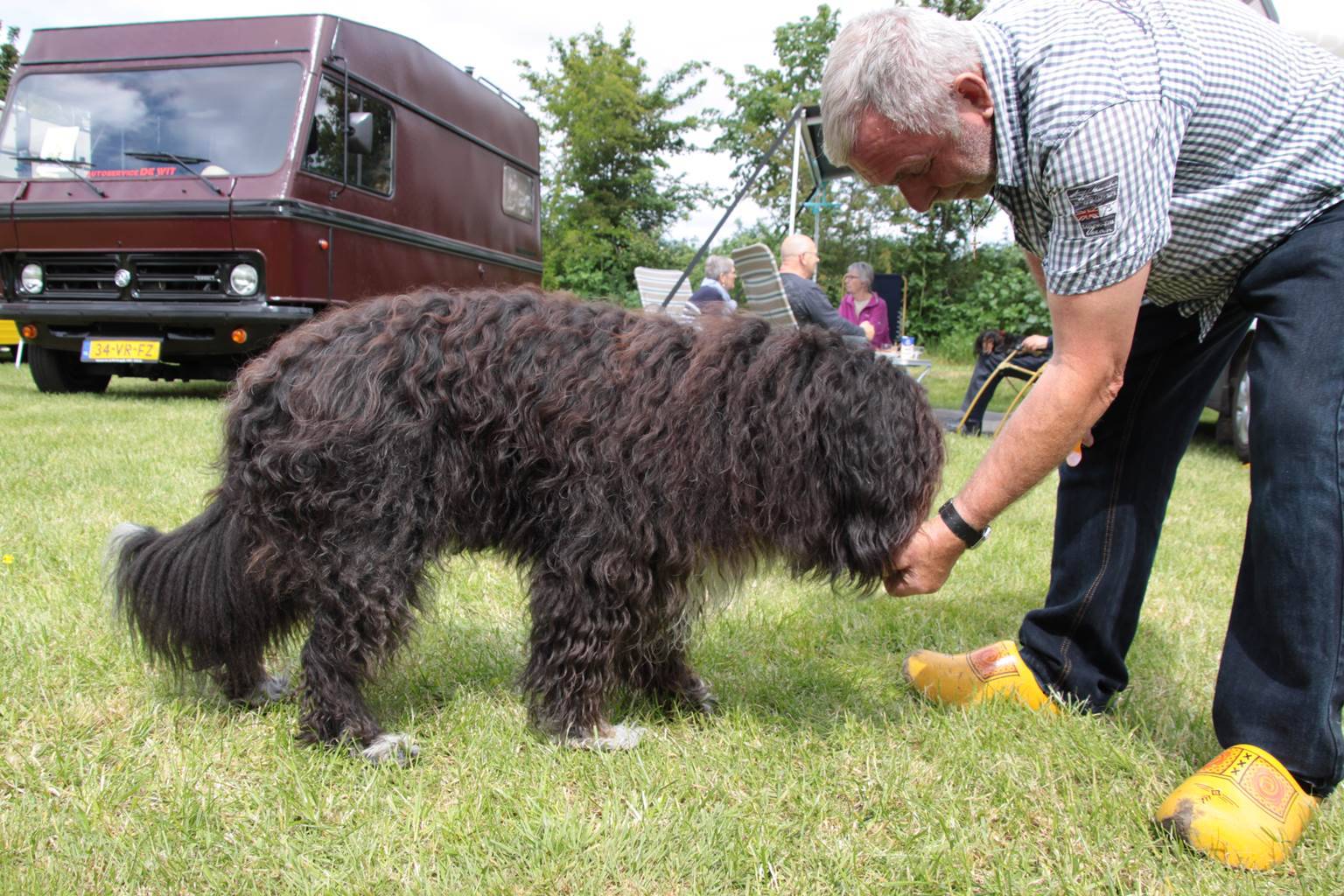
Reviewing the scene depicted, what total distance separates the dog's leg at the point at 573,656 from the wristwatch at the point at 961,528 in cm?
86

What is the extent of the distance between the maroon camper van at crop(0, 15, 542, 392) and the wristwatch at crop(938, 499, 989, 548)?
6.31 meters

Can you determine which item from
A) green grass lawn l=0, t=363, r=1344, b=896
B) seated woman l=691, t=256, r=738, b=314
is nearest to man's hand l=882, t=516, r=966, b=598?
green grass lawn l=0, t=363, r=1344, b=896

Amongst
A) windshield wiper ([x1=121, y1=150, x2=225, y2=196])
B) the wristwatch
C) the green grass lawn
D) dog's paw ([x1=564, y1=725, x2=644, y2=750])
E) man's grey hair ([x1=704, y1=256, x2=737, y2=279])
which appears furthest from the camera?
man's grey hair ([x1=704, y1=256, x2=737, y2=279])

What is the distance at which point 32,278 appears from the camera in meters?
8.43

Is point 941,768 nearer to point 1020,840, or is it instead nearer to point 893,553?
point 1020,840

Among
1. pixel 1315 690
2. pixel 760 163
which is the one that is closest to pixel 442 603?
pixel 1315 690

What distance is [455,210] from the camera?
9.91 m

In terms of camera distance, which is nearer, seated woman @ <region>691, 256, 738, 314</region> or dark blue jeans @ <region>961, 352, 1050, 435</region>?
dark blue jeans @ <region>961, 352, 1050, 435</region>

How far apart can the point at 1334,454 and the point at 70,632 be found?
3.71 meters

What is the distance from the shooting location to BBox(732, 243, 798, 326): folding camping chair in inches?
323

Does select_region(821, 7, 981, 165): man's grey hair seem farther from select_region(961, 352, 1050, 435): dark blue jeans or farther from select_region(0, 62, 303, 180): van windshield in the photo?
select_region(961, 352, 1050, 435): dark blue jeans

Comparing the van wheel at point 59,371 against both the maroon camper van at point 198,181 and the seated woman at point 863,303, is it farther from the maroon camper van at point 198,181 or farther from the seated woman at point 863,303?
the seated woman at point 863,303

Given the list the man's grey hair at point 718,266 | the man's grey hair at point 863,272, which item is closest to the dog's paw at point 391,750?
the man's grey hair at point 718,266

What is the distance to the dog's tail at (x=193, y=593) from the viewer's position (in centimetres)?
246
